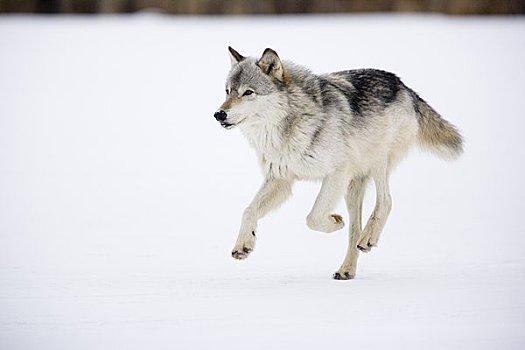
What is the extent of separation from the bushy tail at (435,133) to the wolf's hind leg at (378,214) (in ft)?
2.06

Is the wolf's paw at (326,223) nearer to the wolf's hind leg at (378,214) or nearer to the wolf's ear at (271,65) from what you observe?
the wolf's hind leg at (378,214)

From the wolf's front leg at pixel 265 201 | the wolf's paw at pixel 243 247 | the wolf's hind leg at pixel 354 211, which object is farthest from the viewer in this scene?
the wolf's hind leg at pixel 354 211

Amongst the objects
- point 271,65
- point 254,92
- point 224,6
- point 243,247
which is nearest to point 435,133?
point 271,65

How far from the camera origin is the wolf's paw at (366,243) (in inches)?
→ 248

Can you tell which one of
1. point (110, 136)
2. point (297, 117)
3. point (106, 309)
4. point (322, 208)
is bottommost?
point (110, 136)

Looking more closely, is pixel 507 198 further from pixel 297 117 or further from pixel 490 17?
pixel 490 17

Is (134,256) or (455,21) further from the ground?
(455,21)

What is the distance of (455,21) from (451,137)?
13.3 meters

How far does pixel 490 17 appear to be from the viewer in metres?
19.9

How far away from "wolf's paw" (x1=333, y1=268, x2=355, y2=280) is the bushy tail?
5.08ft

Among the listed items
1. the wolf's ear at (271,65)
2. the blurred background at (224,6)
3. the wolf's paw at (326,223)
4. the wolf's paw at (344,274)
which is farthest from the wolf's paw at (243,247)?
the blurred background at (224,6)

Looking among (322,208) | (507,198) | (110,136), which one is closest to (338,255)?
(322,208)

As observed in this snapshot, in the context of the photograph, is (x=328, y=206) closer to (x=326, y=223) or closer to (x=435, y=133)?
(x=326, y=223)

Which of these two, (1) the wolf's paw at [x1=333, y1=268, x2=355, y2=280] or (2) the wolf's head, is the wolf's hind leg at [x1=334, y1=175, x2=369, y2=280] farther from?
(2) the wolf's head
